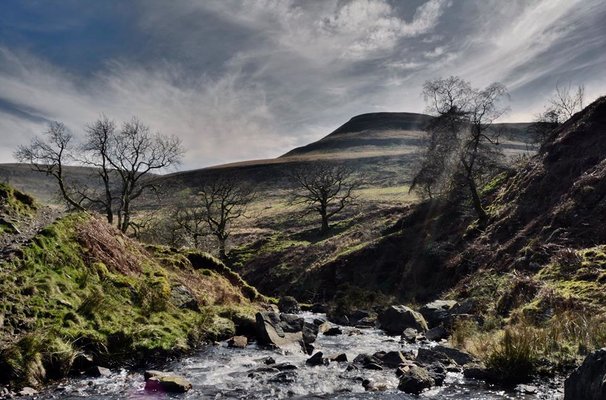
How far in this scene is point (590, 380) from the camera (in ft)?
25.4

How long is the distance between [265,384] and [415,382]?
428 centimetres

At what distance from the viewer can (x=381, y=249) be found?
4450 centimetres

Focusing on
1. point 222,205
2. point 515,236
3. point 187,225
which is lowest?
point 515,236

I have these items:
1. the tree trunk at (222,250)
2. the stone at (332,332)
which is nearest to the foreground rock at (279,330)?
the stone at (332,332)

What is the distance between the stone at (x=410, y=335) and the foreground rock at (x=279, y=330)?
5163 mm

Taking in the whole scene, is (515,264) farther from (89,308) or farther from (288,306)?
(89,308)

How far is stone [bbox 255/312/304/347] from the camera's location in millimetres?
18312

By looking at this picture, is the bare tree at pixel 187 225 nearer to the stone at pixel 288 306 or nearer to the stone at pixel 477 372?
the stone at pixel 288 306

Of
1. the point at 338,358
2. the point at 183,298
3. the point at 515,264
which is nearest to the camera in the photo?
the point at 338,358

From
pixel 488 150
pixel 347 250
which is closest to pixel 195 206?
pixel 347 250

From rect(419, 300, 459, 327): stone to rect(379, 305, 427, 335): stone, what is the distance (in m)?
0.78

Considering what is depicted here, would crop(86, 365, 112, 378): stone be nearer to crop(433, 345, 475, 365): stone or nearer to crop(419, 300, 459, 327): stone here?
crop(433, 345, 475, 365): stone

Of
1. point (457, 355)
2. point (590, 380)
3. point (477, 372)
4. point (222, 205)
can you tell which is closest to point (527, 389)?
point (477, 372)

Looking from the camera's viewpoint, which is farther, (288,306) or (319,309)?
(319,309)
